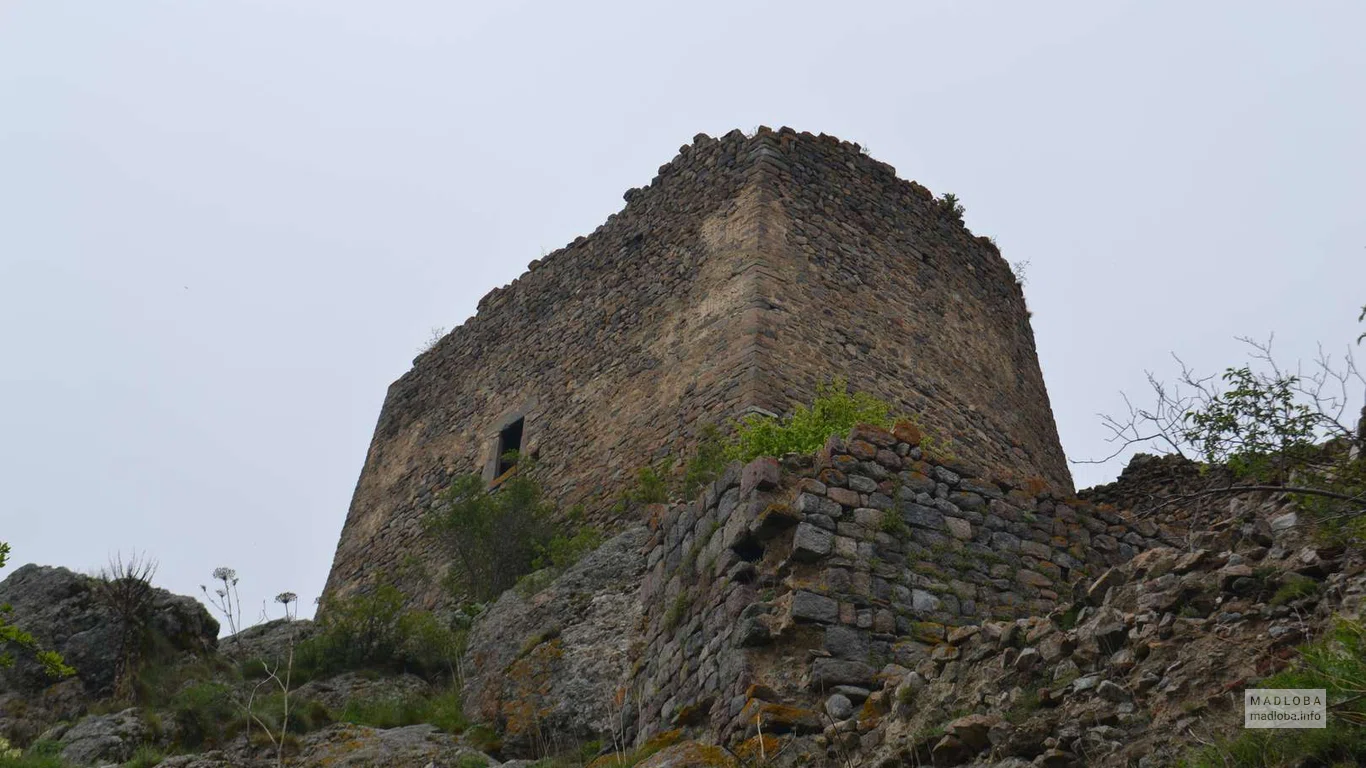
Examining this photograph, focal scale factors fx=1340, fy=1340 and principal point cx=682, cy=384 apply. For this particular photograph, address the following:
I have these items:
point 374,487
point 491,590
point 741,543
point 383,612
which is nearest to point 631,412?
point 491,590

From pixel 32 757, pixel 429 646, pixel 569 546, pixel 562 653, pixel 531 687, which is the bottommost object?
pixel 32 757

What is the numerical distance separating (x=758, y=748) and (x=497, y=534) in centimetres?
766

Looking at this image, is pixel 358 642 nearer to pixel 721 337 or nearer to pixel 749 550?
pixel 721 337

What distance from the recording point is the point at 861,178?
14641mm

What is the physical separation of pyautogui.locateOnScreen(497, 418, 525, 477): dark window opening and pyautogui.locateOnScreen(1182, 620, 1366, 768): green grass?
36.8 ft

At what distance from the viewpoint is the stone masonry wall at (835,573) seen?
5949mm

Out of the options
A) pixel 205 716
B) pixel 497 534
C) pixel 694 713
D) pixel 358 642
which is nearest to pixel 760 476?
pixel 694 713

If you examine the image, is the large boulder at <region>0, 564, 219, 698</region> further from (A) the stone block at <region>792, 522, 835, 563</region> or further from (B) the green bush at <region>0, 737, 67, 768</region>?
(A) the stone block at <region>792, 522, 835, 563</region>

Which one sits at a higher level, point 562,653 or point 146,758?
point 562,653

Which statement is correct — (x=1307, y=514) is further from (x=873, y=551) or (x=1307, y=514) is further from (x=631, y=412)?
(x=631, y=412)

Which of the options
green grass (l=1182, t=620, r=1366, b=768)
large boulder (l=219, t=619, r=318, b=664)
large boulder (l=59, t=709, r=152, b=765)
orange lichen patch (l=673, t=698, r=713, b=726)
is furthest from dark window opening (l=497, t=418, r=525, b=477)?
green grass (l=1182, t=620, r=1366, b=768)

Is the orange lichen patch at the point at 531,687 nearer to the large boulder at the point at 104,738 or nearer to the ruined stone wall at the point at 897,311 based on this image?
the large boulder at the point at 104,738

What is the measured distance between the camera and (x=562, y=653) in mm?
9070

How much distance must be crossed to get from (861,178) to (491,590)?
236 inches
